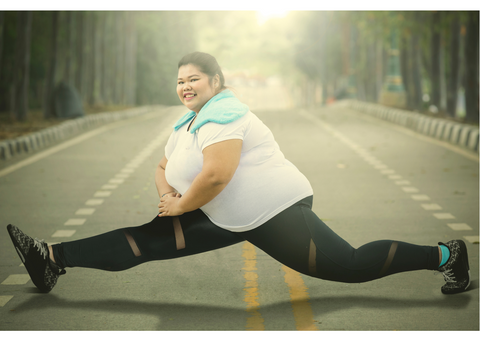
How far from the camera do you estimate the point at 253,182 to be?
4.54 m

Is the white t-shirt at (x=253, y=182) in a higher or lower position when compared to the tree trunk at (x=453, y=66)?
higher

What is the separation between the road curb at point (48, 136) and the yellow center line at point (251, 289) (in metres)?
9.92

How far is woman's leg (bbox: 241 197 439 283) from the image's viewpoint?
15.1 feet

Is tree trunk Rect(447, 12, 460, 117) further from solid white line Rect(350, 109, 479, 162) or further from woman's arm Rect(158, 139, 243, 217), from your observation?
woman's arm Rect(158, 139, 243, 217)

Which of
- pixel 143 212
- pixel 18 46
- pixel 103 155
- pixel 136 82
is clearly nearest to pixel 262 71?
pixel 136 82

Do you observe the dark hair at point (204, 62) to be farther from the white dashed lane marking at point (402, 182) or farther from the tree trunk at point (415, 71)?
the tree trunk at point (415, 71)

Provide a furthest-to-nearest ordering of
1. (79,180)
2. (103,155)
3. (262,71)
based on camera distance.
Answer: (262,71)
(103,155)
(79,180)

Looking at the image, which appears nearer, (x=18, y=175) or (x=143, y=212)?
(x=143, y=212)

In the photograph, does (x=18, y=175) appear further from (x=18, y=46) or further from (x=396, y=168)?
(x=18, y=46)

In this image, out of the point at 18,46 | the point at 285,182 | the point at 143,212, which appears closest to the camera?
the point at 285,182

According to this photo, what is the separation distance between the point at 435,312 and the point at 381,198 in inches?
210

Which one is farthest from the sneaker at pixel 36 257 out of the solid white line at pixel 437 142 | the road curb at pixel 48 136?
the solid white line at pixel 437 142

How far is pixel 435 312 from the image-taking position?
192 inches

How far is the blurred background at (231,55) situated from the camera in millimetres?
25406
